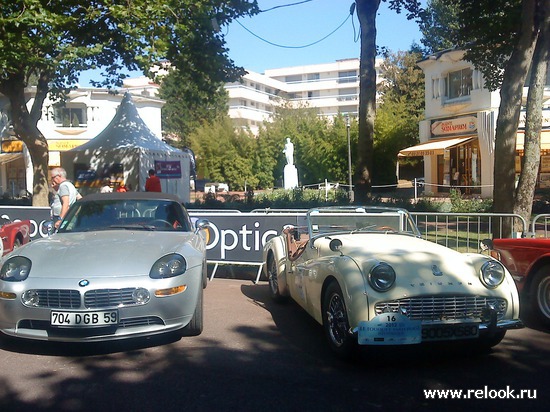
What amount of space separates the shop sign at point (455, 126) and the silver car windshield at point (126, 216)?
25.9 m

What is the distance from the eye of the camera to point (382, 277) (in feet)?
15.9

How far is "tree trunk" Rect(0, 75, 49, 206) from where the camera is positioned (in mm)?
16156

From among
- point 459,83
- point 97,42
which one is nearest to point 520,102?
point 97,42

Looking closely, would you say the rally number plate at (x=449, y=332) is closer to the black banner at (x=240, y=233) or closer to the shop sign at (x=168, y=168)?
the black banner at (x=240, y=233)

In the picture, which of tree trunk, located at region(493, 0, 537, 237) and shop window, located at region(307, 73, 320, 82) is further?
shop window, located at region(307, 73, 320, 82)

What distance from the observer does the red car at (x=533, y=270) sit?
6.06m

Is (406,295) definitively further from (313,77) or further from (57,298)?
(313,77)

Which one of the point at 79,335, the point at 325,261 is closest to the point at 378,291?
the point at 325,261

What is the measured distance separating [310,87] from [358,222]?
83.2m

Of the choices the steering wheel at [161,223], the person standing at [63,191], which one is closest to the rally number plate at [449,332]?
the steering wheel at [161,223]

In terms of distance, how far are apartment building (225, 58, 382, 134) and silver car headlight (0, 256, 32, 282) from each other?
70241 mm

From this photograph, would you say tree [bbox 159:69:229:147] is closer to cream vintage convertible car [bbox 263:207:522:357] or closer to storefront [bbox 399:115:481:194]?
storefront [bbox 399:115:481:194]

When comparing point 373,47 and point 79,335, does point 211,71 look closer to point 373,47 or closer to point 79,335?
point 373,47

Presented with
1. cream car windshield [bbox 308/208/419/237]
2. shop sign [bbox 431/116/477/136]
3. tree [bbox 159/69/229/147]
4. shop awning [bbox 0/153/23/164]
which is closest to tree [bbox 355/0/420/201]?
cream car windshield [bbox 308/208/419/237]
